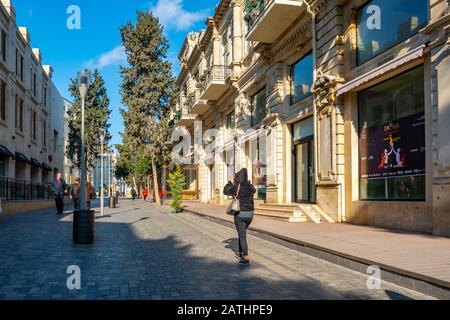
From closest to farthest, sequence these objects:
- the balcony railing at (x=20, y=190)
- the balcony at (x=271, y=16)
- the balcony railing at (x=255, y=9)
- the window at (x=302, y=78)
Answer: the balcony at (x=271, y=16) < the window at (x=302, y=78) < the balcony railing at (x=255, y=9) < the balcony railing at (x=20, y=190)

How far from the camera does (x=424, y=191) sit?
32.8ft

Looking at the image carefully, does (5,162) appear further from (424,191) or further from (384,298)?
(384,298)

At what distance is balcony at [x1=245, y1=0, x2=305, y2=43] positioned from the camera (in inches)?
599

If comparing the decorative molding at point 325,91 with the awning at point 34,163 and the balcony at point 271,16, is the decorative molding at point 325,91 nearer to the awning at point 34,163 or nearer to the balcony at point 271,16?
the balcony at point 271,16

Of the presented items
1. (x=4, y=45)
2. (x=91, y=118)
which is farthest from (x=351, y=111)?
(x=91, y=118)

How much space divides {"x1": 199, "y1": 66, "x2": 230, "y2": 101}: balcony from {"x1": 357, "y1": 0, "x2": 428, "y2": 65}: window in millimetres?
12139

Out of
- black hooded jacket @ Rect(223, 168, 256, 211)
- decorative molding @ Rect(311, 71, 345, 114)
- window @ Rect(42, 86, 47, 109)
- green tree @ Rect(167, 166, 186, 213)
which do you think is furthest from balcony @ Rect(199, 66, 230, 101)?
window @ Rect(42, 86, 47, 109)

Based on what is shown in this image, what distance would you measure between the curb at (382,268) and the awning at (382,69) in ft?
15.4

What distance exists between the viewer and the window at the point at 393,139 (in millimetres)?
10273

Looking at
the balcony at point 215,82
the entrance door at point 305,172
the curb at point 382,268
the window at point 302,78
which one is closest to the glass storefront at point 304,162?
the entrance door at point 305,172

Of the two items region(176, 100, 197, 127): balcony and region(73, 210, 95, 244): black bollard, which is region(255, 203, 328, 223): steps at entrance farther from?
region(176, 100, 197, 127): balcony

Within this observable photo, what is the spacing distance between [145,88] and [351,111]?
25.3 metres

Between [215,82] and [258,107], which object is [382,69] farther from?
[215,82]

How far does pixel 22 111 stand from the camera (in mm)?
29438
